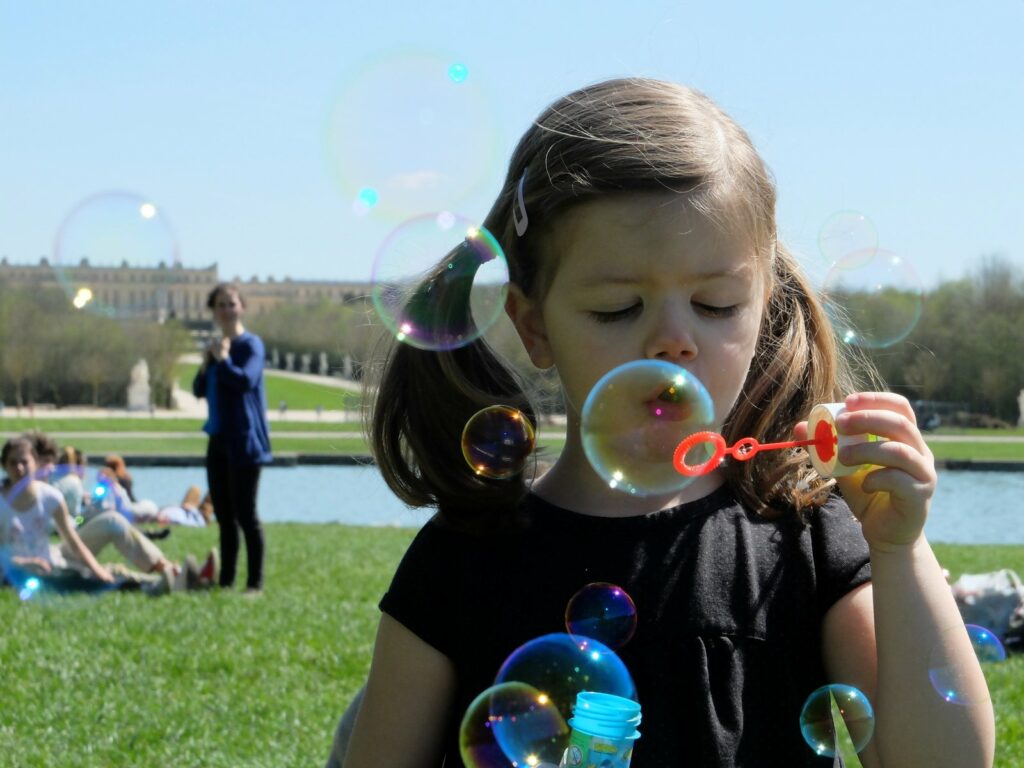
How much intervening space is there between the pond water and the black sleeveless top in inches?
446

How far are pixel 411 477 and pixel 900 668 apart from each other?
0.78 metres

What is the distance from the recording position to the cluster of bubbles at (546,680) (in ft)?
5.51

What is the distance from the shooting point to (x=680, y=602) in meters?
1.71

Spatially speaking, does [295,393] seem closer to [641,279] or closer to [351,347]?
[351,347]

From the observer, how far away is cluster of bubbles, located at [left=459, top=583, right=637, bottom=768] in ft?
5.51

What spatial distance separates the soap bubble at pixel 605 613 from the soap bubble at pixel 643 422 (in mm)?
139

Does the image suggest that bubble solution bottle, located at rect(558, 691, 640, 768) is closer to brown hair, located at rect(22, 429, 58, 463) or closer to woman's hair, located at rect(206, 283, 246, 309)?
woman's hair, located at rect(206, 283, 246, 309)

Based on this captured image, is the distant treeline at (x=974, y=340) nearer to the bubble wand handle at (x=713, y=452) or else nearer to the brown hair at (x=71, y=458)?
the brown hair at (x=71, y=458)

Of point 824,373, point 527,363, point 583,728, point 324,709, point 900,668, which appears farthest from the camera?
point 324,709

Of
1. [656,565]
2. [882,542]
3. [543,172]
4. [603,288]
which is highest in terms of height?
[543,172]

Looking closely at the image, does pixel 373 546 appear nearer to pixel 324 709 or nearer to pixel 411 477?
pixel 324 709

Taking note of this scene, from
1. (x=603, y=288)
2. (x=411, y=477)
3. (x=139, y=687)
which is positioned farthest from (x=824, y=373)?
(x=139, y=687)

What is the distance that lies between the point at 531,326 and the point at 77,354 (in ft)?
129

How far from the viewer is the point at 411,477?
6.52ft
